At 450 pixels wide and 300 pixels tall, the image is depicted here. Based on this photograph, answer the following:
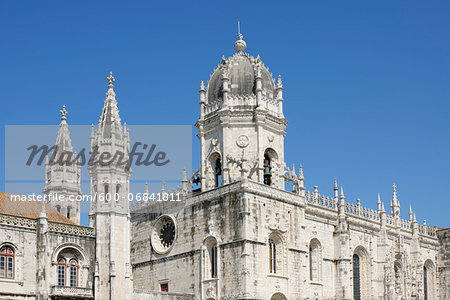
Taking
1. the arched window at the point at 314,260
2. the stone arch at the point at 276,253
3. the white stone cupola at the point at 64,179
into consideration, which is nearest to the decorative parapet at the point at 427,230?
the arched window at the point at 314,260

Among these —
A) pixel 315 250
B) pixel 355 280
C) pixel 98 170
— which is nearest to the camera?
pixel 98 170

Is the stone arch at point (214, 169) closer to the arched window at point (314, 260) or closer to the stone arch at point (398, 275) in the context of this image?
the arched window at point (314, 260)

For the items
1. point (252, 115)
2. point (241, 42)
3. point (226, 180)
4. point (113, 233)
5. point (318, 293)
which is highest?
point (241, 42)

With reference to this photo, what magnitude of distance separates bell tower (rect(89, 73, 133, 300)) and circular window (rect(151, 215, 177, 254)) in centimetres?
716

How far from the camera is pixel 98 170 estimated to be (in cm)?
4378

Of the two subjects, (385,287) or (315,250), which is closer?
(315,250)

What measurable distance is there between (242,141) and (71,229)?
42.9 ft

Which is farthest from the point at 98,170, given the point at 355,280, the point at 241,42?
the point at 355,280

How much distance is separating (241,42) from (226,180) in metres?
10.4

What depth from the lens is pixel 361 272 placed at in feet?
181

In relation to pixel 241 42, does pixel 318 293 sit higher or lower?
lower

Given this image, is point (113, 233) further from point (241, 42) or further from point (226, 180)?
point (241, 42)

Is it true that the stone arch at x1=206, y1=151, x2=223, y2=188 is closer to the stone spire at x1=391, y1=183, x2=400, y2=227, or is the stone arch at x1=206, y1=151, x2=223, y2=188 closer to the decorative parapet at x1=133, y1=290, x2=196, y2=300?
the decorative parapet at x1=133, y1=290, x2=196, y2=300

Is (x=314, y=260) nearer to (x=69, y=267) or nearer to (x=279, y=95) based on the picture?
(x=279, y=95)
